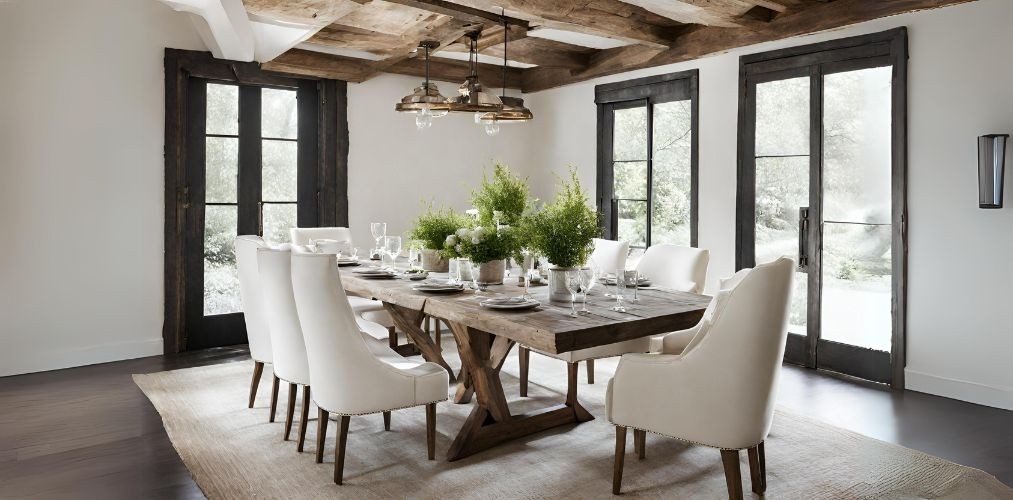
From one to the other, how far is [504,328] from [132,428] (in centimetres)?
217

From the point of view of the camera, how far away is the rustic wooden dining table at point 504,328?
260 centimetres

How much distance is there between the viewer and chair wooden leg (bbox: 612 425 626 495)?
105 inches

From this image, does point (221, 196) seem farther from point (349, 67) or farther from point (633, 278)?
point (633, 278)

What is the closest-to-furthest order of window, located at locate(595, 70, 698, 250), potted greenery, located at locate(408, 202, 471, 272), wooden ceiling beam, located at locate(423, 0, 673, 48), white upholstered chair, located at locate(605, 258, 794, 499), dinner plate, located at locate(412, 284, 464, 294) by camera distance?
white upholstered chair, located at locate(605, 258, 794, 499) < dinner plate, located at locate(412, 284, 464, 294) < potted greenery, located at locate(408, 202, 471, 272) < wooden ceiling beam, located at locate(423, 0, 673, 48) < window, located at locate(595, 70, 698, 250)

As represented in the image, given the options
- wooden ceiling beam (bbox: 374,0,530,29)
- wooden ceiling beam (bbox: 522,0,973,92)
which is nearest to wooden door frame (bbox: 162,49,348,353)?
wooden ceiling beam (bbox: 374,0,530,29)

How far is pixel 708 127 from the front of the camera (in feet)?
17.7

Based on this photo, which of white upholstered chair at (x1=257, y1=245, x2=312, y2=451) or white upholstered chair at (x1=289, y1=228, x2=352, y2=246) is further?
white upholstered chair at (x1=289, y1=228, x2=352, y2=246)

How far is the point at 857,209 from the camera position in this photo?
450 cm

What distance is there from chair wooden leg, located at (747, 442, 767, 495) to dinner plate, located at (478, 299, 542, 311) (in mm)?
1006

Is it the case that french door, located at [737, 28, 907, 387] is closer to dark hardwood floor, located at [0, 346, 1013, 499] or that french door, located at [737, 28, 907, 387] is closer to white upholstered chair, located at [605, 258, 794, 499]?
dark hardwood floor, located at [0, 346, 1013, 499]

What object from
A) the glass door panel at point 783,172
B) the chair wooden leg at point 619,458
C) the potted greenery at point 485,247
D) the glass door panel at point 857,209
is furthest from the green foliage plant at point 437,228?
the glass door panel at point 857,209

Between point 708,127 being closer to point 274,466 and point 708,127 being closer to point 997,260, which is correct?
point 997,260

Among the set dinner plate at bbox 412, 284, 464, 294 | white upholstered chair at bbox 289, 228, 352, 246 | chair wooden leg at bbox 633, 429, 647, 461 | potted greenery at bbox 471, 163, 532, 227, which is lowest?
chair wooden leg at bbox 633, 429, 647, 461

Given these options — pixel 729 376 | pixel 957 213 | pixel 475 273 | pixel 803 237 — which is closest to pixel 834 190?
pixel 803 237
